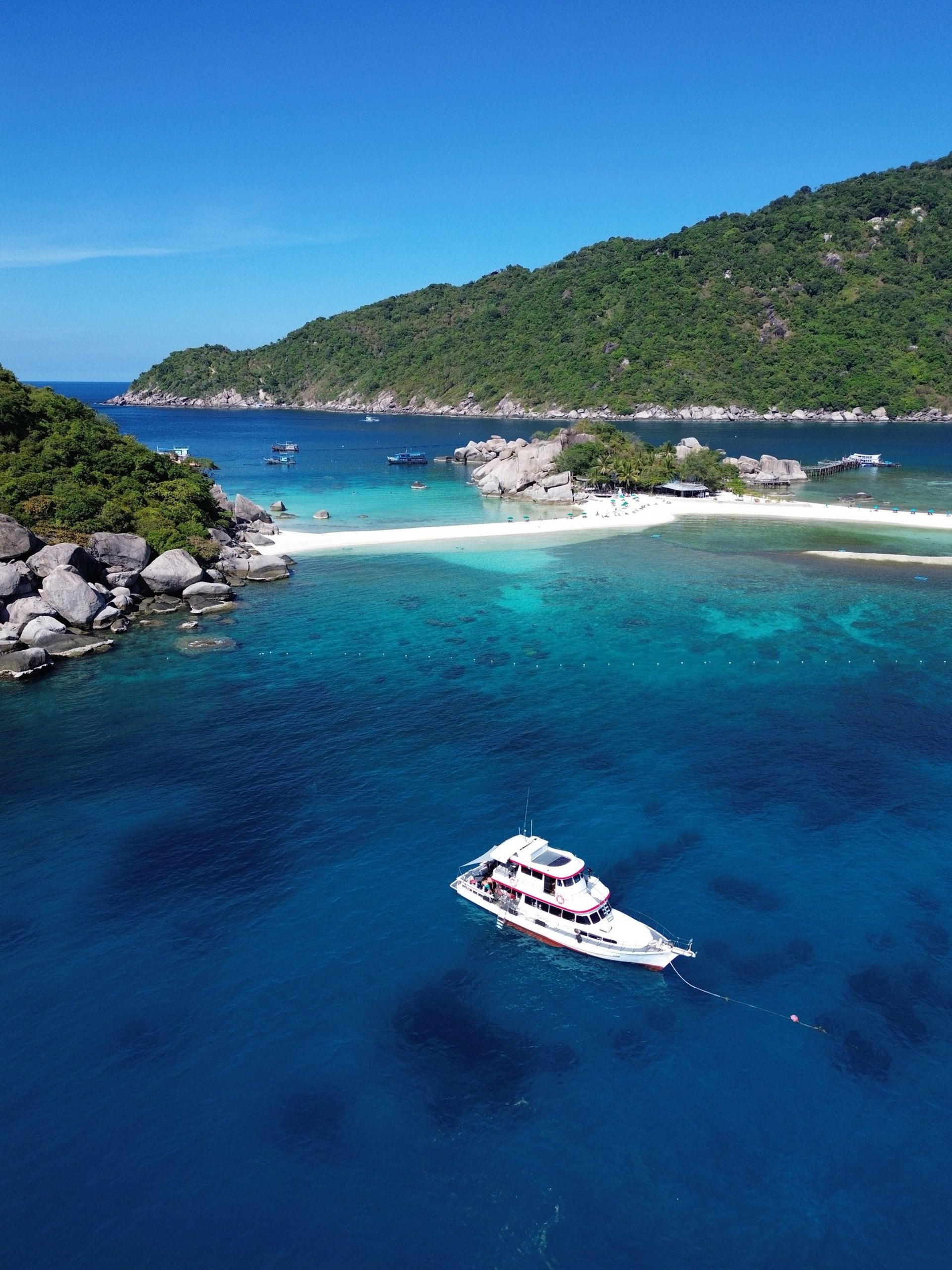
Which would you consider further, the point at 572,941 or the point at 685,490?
the point at 685,490

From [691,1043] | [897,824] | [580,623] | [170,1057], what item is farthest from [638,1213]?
[580,623]

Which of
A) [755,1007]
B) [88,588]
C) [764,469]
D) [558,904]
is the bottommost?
[755,1007]

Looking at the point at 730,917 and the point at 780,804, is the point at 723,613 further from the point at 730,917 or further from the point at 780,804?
the point at 730,917

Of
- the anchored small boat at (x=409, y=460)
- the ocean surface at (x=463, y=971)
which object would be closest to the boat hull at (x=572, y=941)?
the ocean surface at (x=463, y=971)

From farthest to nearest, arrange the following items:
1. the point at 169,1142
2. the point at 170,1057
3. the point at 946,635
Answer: the point at 946,635
the point at 170,1057
the point at 169,1142

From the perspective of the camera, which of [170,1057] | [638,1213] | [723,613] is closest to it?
[638,1213]

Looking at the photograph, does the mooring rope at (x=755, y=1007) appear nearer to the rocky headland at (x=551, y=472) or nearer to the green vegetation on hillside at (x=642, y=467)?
the rocky headland at (x=551, y=472)

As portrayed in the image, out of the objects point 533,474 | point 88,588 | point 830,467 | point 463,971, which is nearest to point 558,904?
point 463,971

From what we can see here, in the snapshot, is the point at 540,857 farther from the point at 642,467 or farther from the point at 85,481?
the point at 642,467
